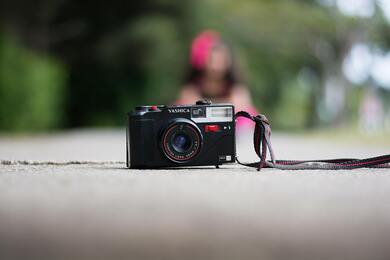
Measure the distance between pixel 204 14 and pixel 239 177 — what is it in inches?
932

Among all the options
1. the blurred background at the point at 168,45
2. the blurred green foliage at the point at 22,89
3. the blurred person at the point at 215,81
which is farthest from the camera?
the blurred background at the point at 168,45

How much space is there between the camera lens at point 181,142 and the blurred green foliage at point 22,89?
40.3 ft

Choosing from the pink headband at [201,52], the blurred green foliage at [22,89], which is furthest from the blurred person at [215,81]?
the blurred green foliage at [22,89]

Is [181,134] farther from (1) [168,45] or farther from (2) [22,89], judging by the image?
(1) [168,45]

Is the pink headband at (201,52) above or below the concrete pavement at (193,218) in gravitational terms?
above

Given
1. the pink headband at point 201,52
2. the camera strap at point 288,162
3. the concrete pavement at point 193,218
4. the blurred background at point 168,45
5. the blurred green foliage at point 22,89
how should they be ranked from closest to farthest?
the concrete pavement at point 193,218 → the camera strap at point 288,162 → the pink headband at point 201,52 → the blurred green foliage at point 22,89 → the blurred background at point 168,45

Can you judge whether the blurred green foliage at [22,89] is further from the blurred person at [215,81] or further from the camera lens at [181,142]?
the camera lens at [181,142]

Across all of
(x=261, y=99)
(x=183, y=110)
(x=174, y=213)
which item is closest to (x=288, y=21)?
(x=261, y=99)

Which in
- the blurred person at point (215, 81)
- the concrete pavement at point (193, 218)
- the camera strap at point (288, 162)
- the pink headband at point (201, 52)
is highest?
the pink headband at point (201, 52)

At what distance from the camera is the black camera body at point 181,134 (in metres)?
4.61

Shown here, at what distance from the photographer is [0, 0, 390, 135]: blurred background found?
24.6m

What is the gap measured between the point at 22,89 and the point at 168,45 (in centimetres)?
1045

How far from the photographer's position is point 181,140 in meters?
4.62

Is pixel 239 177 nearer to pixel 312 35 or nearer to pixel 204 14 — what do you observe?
pixel 204 14
